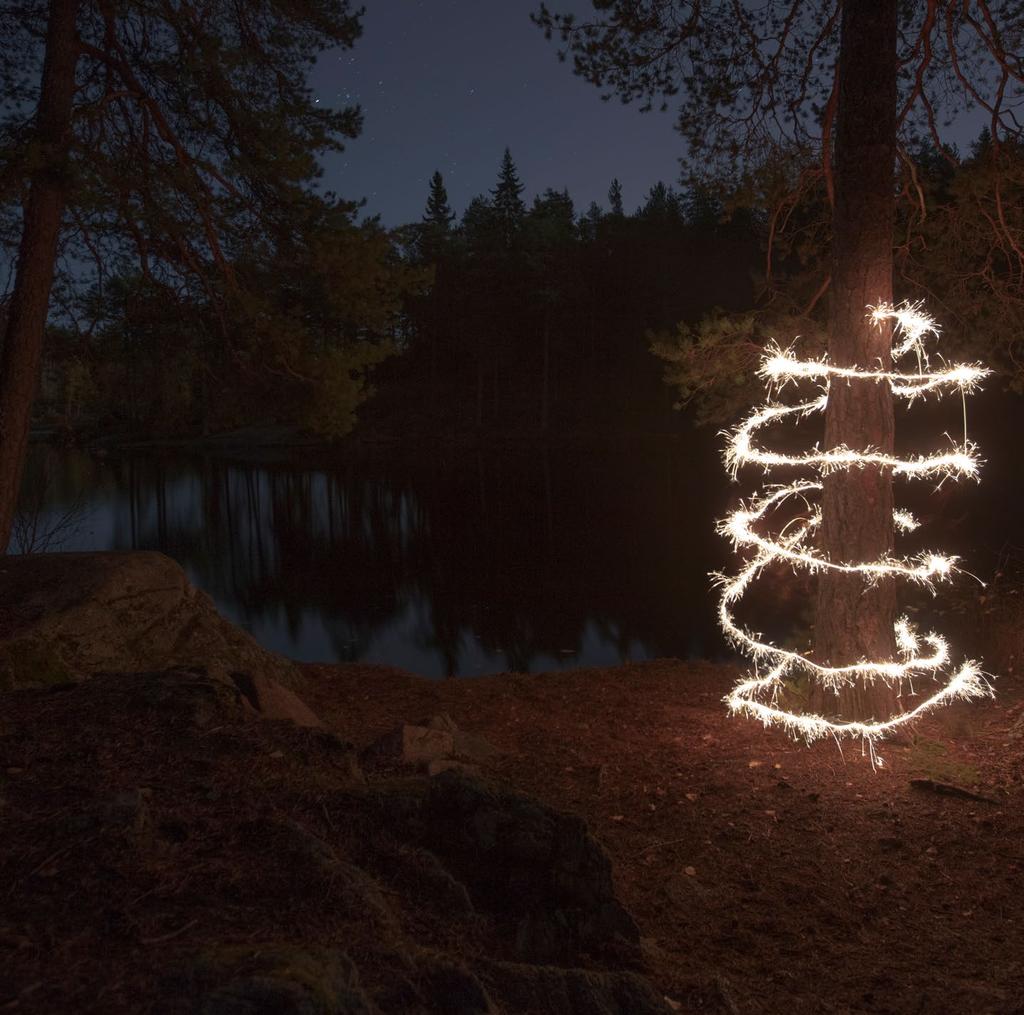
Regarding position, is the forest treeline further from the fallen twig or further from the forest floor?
the fallen twig

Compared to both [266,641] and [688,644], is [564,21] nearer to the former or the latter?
[688,644]

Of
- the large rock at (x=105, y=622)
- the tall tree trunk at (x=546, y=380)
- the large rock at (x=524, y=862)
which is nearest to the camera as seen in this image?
the large rock at (x=524, y=862)

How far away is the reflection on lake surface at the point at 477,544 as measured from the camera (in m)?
14.2

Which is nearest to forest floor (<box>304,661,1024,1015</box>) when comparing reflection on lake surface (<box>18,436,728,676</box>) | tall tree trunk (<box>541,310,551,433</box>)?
reflection on lake surface (<box>18,436,728,676</box>)

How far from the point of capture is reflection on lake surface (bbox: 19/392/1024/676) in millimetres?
14219

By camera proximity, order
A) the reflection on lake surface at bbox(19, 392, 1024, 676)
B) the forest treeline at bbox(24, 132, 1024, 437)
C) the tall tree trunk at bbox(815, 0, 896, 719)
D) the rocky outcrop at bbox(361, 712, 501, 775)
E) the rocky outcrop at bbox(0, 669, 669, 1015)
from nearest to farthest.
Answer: the rocky outcrop at bbox(0, 669, 669, 1015)
the rocky outcrop at bbox(361, 712, 501, 775)
the tall tree trunk at bbox(815, 0, 896, 719)
the forest treeline at bbox(24, 132, 1024, 437)
the reflection on lake surface at bbox(19, 392, 1024, 676)

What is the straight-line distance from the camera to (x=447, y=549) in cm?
2164

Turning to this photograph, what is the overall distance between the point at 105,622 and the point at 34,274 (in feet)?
11.0

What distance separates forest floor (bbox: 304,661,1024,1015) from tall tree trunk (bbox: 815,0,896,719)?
0.72 meters

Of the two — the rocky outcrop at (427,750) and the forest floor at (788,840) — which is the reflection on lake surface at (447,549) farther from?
the rocky outcrop at (427,750)

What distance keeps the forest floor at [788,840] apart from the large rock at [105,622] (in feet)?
3.35

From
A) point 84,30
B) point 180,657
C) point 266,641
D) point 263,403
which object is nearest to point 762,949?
point 180,657

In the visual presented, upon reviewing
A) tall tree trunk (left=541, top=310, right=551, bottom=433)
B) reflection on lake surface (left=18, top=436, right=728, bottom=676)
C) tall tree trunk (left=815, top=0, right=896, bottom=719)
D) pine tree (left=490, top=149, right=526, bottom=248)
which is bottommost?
reflection on lake surface (left=18, top=436, right=728, bottom=676)

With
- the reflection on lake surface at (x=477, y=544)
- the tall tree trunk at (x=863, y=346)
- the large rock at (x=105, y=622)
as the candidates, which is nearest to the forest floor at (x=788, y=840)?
the tall tree trunk at (x=863, y=346)
